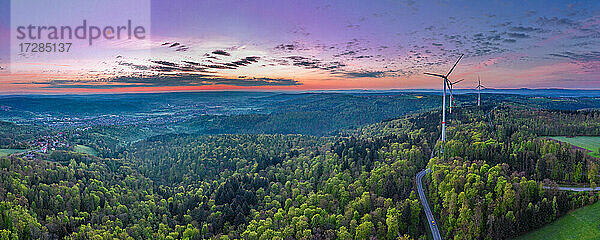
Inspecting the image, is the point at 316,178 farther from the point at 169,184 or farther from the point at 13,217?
the point at 13,217

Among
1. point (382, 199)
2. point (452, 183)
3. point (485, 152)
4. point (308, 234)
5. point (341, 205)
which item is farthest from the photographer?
point (485, 152)

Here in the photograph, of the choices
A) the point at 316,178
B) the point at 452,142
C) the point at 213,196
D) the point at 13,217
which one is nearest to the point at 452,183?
the point at 452,142

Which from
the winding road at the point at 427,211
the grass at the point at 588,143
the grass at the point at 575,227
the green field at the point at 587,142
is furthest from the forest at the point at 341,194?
the green field at the point at 587,142

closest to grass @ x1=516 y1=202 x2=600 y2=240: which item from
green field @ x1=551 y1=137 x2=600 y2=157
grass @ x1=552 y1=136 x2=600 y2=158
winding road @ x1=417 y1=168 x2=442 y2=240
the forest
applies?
the forest

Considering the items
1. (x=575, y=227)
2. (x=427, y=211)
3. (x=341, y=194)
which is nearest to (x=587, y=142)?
(x=575, y=227)

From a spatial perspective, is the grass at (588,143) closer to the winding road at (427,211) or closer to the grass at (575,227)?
the grass at (575,227)

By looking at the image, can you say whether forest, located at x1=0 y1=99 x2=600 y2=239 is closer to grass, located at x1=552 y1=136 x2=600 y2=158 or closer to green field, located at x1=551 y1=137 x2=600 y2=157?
grass, located at x1=552 y1=136 x2=600 y2=158
